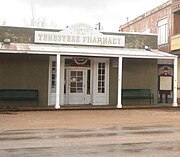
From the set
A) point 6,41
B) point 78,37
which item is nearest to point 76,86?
point 78,37

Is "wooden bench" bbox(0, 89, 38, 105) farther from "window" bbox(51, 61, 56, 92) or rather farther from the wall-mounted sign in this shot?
the wall-mounted sign

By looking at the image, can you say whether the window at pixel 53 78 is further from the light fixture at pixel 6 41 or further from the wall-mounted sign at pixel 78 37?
the light fixture at pixel 6 41

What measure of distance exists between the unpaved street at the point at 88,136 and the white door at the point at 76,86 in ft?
21.8

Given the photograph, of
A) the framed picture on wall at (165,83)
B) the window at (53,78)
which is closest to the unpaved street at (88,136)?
the window at (53,78)

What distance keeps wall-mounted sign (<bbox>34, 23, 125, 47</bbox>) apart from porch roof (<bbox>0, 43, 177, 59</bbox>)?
0.97 ft

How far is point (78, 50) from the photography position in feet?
70.3

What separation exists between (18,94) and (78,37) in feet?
15.7

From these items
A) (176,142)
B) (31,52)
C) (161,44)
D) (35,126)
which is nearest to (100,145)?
(176,142)

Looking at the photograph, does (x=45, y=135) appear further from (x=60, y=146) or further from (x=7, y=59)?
(x=7, y=59)

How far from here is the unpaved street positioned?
28.5 ft

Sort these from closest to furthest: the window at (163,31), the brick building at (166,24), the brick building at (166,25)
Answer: the brick building at (166,25) → the brick building at (166,24) → the window at (163,31)

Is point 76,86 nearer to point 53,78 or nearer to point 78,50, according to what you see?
point 53,78

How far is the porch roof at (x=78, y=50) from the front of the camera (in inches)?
789

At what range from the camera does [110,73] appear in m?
23.8
